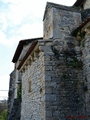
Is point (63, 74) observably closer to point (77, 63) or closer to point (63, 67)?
point (63, 67)

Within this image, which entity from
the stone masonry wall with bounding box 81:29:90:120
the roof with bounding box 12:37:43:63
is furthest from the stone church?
the roof with bounding box 12:37:43:63

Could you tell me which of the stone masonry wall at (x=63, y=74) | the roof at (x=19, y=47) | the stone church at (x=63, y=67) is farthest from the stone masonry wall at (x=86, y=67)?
the roof at (x=19, y=47)

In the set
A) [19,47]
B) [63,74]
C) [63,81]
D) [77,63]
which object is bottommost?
[63,81]

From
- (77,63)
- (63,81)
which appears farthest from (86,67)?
(63,81)

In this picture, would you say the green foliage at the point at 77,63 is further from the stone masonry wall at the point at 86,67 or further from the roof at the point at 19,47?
the roof at the point at 19,47

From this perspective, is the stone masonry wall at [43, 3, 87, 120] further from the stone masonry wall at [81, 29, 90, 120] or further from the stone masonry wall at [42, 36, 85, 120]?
the stone masonry wall at [81, 29, 90, 120]

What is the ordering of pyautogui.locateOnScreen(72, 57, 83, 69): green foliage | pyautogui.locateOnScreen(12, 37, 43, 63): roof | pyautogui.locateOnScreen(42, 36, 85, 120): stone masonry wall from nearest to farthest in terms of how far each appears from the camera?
pyautogui.locateOnScreen(42, 36, 85, 120): stone masonry wall, pyautogui.locateOnScreen(72, 57, 83, 69): green foliage, pyautogui.locateOnScreen(12, 37, 43, 63): roof

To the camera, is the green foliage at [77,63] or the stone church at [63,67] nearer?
the stone church at [63,67]

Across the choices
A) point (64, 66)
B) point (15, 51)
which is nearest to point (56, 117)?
point (64, 66)

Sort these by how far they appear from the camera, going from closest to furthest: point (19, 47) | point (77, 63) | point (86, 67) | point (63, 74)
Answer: point (86, 67) < point (63, 74) < point (77, 63) < point (19, 47)

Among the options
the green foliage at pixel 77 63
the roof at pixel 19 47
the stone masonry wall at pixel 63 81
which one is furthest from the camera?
the roof at pixel 19 47

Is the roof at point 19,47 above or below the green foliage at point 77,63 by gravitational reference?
above

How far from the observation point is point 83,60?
609 cm

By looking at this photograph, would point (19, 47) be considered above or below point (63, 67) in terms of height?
above
